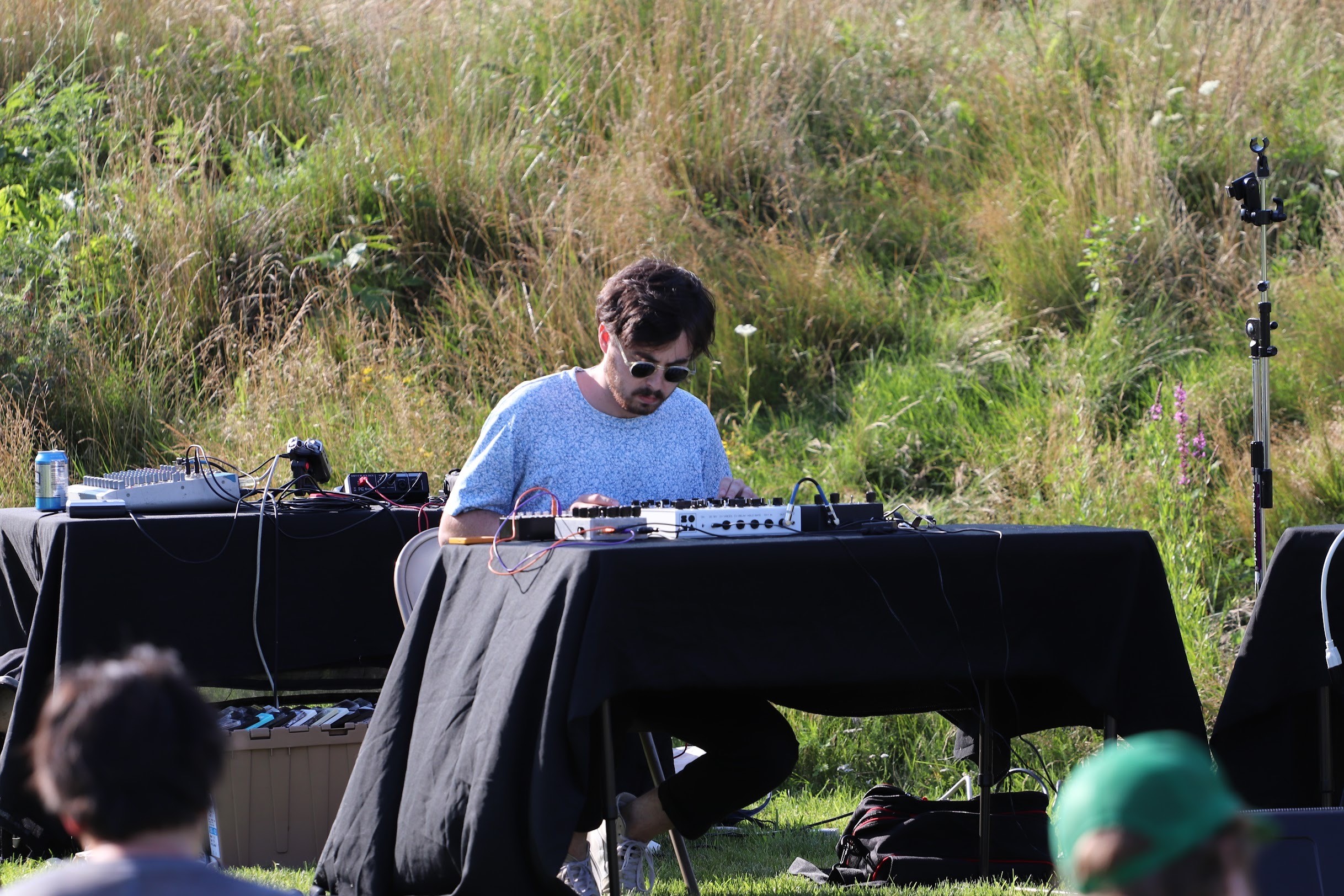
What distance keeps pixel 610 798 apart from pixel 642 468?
1033mm

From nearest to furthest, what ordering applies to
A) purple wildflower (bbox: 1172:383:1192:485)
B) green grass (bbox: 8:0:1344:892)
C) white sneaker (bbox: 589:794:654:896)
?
1. white sneaker (bbox: 589:794:654:896)
2. purple wildflower (bbox: 1172:383:1192:485)
3. green grass (bbox: 8:0:1344:892)

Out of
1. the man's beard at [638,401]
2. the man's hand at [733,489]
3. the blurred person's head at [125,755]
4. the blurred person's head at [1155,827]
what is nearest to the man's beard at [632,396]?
the man's beard at [638,401]

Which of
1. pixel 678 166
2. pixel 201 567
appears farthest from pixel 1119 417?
pixel 201 567

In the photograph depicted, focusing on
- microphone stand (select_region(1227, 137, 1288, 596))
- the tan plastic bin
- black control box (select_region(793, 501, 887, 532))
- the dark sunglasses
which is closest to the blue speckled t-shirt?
the dark sunglasses

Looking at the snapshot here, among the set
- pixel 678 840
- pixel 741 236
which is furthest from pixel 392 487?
pixel 741 236

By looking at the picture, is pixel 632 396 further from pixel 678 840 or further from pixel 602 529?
pixel 678 840

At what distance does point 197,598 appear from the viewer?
394cm

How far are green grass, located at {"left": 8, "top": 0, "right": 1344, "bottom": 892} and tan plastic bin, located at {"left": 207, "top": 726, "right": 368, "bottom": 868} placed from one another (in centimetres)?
174

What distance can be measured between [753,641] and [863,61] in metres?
→ 7.05

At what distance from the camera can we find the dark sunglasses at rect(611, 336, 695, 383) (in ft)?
11.3

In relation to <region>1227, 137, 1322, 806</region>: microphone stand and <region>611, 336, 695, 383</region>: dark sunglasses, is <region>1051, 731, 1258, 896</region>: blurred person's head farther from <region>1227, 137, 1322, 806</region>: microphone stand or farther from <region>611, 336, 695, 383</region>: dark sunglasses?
<region>1227, 137, 1322, 806</region>: microphone stand

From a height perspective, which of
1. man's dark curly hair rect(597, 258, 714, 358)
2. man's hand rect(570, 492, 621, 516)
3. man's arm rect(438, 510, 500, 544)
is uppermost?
man's dark curly hair rect(597, 258, 714, 358)

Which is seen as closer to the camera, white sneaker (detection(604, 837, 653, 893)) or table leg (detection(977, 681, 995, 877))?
table leg (detection(977, 681, 995, 877))

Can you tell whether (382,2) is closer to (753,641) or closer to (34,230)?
(34,230)
